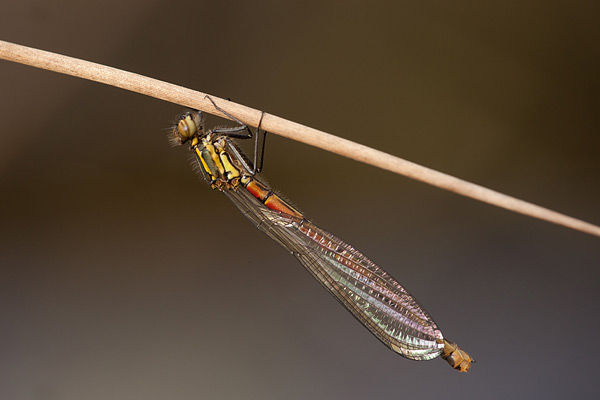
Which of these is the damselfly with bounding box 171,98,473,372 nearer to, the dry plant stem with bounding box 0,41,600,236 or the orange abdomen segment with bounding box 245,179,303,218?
the orange abdomen segment with bounding box 245,179,303,218

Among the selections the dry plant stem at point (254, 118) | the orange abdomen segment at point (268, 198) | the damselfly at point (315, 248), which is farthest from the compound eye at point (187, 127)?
the orange abdomen segment at point (268, 198)

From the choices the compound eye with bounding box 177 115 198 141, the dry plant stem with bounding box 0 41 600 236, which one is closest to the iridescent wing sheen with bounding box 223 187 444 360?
the compound eye with bounding box 177 115 198 141

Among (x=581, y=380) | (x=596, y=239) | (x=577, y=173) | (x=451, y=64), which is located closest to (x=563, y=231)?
(x=596, y=239)

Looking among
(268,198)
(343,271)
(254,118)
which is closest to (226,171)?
(268,198)

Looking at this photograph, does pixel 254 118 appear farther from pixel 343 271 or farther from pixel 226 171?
pixel 343 271

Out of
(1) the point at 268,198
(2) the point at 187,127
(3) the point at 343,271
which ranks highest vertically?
(2) the point at 187,127

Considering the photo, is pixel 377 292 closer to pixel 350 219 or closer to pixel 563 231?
pixel 350 219

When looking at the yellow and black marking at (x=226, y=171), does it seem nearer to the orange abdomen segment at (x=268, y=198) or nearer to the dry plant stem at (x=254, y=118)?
the orange abdomen segment at (x=268, y=198)
